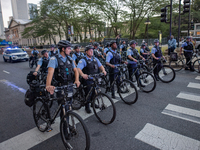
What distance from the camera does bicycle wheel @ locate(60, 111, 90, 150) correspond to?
283 cm

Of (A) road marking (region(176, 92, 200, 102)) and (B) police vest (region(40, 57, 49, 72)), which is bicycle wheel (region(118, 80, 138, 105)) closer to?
(A) road marking (region(176, 92, 200, 102))

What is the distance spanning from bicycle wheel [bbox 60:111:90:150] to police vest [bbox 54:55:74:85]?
830 mm

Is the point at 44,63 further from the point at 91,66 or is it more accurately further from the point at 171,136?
the point at 171,136

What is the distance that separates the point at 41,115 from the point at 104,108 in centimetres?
157

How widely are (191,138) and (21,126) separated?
4271mm

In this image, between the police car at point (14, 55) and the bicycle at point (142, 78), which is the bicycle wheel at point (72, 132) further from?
the police car at point (14, 55)

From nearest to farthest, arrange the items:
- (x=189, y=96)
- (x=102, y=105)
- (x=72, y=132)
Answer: (x=72, y=132) → (x=102, y=105) → (x=189, y=96)

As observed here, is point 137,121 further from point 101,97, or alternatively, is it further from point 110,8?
point 110,8

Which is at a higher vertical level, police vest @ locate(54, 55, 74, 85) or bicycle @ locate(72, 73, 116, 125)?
police vest @ locate(54, 55, 74, 85)

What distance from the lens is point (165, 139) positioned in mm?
3391

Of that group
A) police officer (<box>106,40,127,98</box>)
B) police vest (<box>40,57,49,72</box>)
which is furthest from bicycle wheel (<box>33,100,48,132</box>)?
police vest (<box>40,57,49,72</box>)

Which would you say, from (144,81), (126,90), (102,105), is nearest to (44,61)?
(126,90)

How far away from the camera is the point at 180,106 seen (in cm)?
504

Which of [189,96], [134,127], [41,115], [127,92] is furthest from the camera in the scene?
[189,96]
